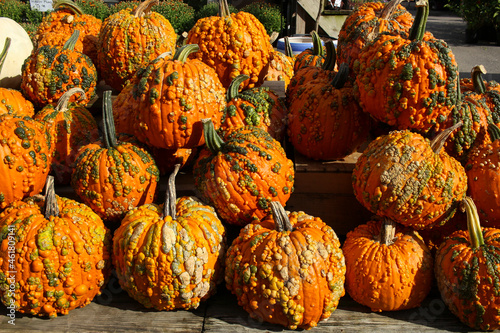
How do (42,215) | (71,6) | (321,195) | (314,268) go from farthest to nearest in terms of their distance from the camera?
(71,6)
(321,195)
(42,215)
(314,268)

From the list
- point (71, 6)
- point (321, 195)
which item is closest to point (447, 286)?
point (321, 195)

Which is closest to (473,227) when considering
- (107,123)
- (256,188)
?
(256,188)

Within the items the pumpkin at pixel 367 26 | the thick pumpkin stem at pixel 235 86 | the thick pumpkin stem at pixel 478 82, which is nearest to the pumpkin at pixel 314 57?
the pumpkin at pixel 367 26

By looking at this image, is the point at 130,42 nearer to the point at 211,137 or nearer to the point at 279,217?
the point at 211,137

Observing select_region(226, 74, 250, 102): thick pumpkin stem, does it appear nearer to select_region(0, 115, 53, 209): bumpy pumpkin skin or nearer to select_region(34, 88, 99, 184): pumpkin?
select_region(34, 88, 99, 184): pumpkin

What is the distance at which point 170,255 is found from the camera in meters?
2.08

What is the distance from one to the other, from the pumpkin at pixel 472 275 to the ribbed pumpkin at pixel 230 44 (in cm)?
156

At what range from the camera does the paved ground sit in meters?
9.74

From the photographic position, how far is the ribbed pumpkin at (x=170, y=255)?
2.09 meters

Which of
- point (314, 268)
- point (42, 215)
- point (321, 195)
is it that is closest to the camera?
point (314, 268)

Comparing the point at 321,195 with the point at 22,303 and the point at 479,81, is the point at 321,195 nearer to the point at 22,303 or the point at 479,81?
the point at 479,81

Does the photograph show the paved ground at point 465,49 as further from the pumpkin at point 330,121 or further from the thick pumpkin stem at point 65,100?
the thick pumpkin stem at point 65,100

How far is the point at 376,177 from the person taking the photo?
7.32 feet

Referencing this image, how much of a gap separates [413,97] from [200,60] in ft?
4.37
